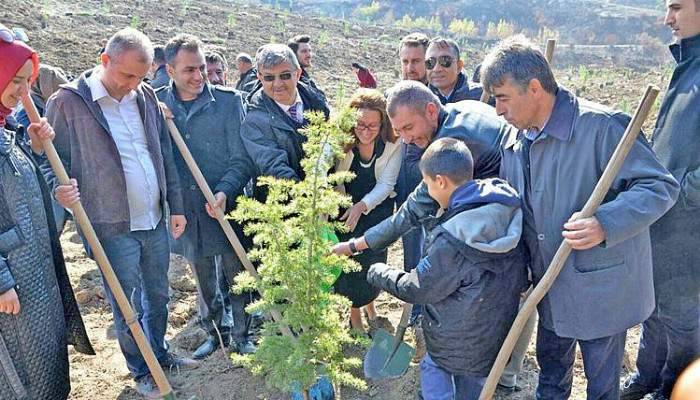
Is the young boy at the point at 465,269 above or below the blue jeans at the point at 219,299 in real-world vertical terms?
above

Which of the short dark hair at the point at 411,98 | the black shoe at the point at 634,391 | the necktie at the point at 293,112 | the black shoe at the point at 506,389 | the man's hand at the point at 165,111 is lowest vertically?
the black shoe at the point at 506,389

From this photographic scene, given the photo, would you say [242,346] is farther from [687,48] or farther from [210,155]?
[687,48]

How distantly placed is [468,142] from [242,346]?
6.81 feet

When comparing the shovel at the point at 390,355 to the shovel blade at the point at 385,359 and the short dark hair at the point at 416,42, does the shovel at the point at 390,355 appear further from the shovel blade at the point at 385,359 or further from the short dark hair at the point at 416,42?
the short dark hair at the point at 416,42

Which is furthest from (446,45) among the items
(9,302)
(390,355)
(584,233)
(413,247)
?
(9,302)

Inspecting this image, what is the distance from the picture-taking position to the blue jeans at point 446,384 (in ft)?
9.32

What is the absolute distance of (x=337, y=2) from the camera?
3675cm

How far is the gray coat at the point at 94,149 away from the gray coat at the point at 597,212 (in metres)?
2.11

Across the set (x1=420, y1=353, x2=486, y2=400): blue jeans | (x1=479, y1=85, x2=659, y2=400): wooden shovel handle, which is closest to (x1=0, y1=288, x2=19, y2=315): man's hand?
(x1=420, y1=353, x2=486, y2=400): blue jeans

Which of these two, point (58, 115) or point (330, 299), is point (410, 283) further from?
point (58, 115)

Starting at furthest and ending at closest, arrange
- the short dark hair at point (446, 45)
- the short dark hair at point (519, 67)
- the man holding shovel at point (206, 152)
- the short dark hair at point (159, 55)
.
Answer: the short dark hair at point (159, 55) → the short dark hair at point (446, 45) → the man holding shovel at point (206, 152) → the short dark hair at point (519, 67)

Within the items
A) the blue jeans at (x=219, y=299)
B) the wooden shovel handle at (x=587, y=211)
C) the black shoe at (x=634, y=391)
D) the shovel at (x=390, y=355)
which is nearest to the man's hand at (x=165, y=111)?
the blue jeans at (x=219, y=299)

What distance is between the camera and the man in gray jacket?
7.52 feet

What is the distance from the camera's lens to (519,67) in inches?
92.5
